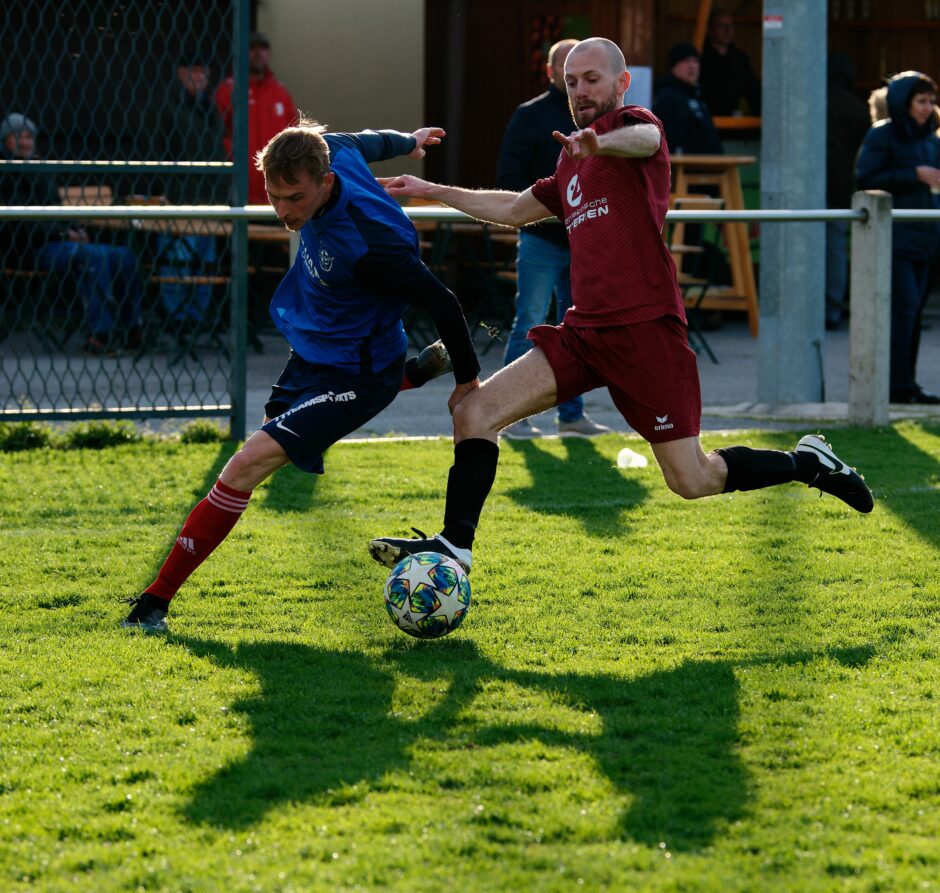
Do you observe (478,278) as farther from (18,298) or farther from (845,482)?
(845,482)

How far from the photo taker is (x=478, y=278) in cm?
1542

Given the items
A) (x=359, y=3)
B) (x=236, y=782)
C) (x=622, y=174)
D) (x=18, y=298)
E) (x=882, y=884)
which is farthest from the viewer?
(x=359, y=3)

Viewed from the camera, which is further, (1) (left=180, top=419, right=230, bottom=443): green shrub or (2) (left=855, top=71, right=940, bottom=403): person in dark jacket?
(2) (left=855, top=71, right=940, bottom=403): person in dark jacket

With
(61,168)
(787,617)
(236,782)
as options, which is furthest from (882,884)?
(61,168)

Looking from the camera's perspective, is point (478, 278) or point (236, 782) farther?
point (478, 278)

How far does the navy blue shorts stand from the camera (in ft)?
17.8

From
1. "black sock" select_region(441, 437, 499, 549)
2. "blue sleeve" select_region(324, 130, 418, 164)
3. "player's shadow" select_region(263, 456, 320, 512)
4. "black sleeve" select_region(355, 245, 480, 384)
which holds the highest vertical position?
"blue sleeve" select_region(324, 130, 418, 164)

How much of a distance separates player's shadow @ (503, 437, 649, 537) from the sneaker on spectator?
356 mm

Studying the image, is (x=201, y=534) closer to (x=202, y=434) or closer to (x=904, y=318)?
(x=202, y=434)

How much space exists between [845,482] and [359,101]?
9930 mm

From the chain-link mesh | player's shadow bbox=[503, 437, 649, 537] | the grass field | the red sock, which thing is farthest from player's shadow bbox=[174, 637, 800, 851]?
the chain-link mesh

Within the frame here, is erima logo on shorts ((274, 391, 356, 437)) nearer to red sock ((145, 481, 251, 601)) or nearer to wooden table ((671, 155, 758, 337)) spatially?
red sock ((145, 481, 251, 601))

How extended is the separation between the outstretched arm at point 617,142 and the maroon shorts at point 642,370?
0.60m

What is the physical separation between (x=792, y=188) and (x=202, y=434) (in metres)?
3.97
